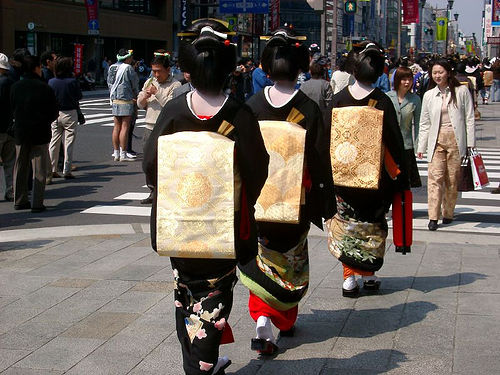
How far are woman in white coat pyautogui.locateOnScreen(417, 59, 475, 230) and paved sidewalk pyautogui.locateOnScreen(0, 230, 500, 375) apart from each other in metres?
1.23

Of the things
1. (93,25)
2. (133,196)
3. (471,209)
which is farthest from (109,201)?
(93,25)

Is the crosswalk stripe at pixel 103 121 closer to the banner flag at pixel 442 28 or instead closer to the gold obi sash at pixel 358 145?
the gold obi sash at pixel 358 145

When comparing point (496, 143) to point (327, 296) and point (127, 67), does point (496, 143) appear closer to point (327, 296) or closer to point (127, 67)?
point (127, 67)

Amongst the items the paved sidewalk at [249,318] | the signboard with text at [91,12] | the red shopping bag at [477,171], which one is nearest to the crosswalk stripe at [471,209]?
the red shopping bag at [477,171]

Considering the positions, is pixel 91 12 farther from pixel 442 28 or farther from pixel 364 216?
pixel 442 28

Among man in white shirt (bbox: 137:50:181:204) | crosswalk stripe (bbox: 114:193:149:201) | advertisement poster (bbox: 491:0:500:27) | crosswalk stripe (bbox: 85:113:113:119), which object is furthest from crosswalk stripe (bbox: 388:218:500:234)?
advertisement poster (bbox: 491:0:500:27)

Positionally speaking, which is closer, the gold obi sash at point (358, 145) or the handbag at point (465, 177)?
the gold obi sash at point (358, 145)

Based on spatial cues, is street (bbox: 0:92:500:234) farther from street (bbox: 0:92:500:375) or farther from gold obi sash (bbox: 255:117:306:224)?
gold obi sash (bbox: 255:117:306:224)

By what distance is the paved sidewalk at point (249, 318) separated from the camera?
4.48 meters

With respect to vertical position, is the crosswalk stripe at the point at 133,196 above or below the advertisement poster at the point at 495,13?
below

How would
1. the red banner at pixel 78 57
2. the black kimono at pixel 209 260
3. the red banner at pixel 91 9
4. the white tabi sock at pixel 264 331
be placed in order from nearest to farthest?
the black kimono at pixel 209 260, the white tabi sock at pixel 264 331, the red banner at pixel 78 57, the red banner at pixel 91 9

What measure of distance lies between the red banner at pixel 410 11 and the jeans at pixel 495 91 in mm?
15527

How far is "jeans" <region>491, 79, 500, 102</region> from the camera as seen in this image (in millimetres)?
31500

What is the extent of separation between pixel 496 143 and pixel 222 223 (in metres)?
15.5
